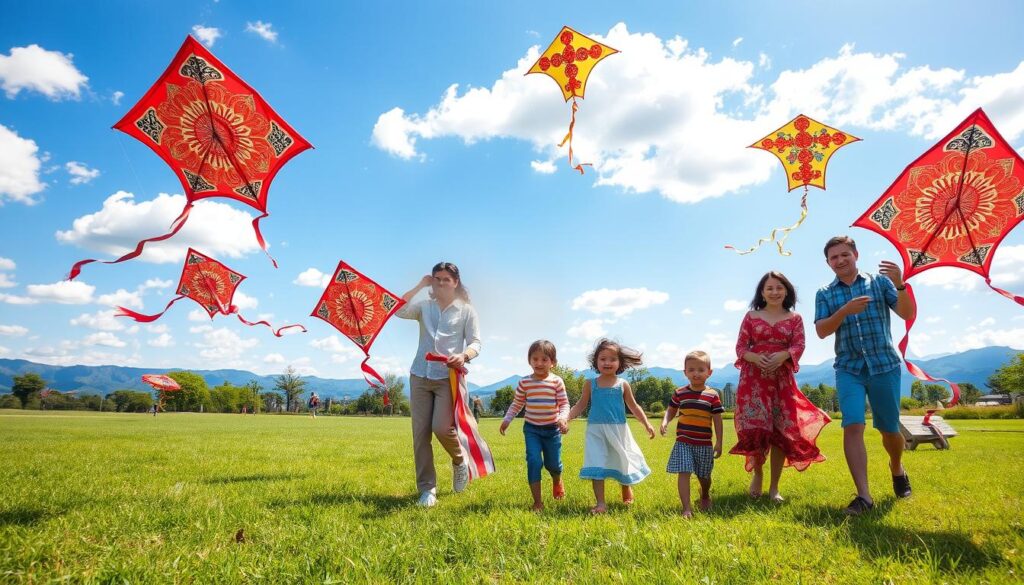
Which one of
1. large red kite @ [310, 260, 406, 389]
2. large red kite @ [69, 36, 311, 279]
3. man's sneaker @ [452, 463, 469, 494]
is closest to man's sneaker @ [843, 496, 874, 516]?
man's sneaker @ [452, 463, 469, 494]

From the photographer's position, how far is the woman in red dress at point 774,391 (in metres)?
5.36

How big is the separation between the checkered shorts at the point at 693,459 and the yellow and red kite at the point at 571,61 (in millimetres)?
5683

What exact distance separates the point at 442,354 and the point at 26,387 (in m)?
145

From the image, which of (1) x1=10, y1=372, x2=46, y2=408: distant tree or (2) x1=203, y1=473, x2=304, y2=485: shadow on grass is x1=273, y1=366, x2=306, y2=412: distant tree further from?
(2) x1=203, y1=473, x2=304, y2=485: shadow on grass

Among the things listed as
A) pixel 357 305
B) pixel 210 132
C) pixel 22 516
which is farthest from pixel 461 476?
pixel 357 305

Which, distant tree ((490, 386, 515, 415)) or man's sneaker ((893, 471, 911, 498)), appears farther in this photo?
distant tree ((490, 386, 515, 415))

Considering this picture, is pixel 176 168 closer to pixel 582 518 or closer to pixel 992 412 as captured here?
pixel 582 518

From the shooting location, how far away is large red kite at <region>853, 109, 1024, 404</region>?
547 cm

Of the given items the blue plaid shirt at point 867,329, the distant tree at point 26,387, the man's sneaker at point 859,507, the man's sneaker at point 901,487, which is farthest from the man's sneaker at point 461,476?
the distant tree at point 26,387

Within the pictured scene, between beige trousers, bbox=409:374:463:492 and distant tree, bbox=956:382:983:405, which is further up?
beige trousers, bbox=409:374:463:492

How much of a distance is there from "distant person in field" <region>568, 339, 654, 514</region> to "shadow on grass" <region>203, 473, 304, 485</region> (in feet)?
13.3

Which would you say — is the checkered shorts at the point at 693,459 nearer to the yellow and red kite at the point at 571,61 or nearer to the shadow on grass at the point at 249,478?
the shadow on grass at the point at 249,478

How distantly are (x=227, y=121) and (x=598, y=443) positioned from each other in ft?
17.8

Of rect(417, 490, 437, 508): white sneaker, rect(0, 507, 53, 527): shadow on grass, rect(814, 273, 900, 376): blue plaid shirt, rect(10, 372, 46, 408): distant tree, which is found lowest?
rect(10, 372, 46, 408): distant tree
